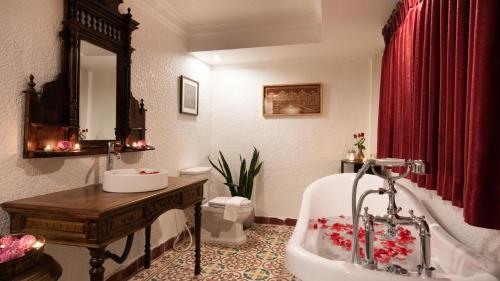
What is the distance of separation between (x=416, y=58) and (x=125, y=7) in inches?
83.0

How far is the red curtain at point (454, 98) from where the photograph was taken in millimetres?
897

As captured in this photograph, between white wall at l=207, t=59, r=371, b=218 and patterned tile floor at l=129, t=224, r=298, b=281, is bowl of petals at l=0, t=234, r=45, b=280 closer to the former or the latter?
patterned tile floor at l=129, t=224, r=298, b=281

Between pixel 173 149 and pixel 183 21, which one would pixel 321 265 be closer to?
pixel 173 149

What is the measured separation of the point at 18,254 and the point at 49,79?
1039 millimetres

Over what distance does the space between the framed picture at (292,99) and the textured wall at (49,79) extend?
115 centimetres

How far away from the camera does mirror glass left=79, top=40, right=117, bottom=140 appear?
194 cm

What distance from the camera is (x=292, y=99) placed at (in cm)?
380

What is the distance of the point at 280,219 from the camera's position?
152 inches

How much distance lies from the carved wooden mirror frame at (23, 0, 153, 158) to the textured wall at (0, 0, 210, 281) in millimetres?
55

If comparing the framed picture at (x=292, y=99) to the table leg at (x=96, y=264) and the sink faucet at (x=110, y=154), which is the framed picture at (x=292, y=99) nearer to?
the sink faucet at (x=110, y=154)

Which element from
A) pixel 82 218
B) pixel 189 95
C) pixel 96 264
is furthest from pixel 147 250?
pixel 189 95

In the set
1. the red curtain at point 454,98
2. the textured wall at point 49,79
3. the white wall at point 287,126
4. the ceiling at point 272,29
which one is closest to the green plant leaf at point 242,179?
the white wall at point 287,126

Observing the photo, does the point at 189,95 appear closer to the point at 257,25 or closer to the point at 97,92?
Result: the point at 257,25

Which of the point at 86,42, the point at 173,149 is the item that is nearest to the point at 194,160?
the point at 173,149
